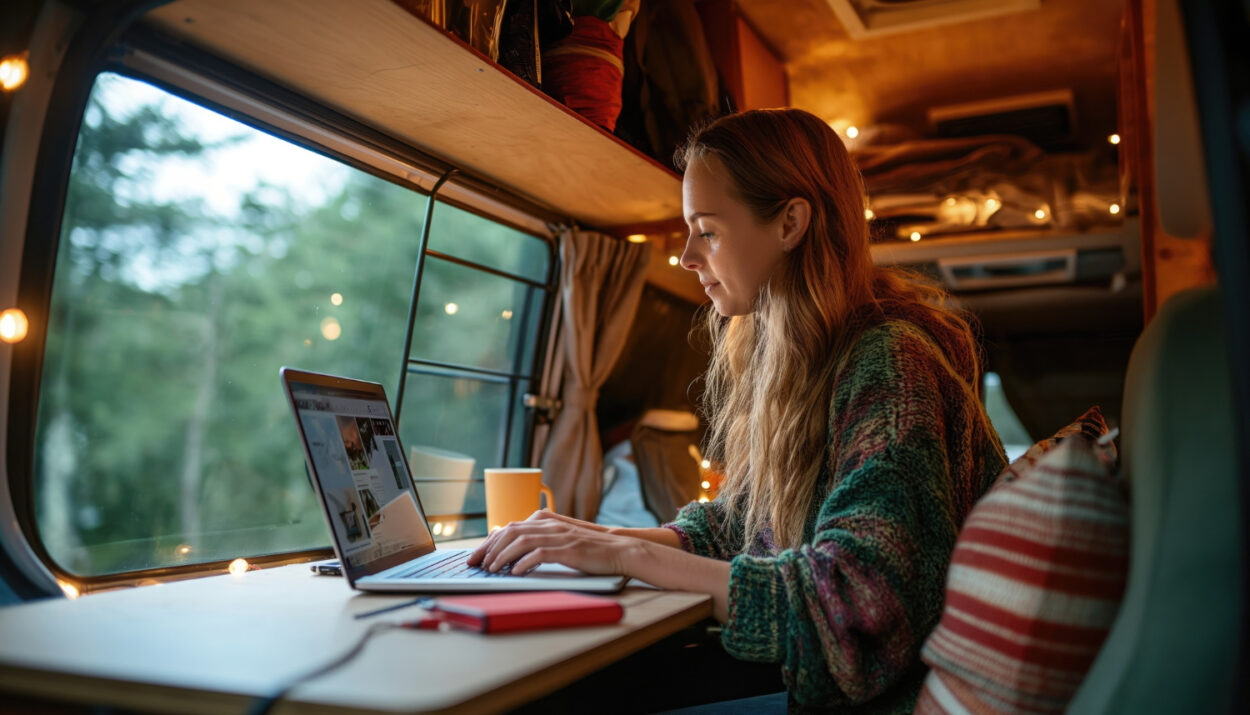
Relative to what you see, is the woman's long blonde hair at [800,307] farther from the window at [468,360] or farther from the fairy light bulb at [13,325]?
the fairy light bulb at [13,325]

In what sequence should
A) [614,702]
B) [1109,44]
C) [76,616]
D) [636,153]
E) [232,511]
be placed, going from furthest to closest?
1. [232,511]
2. [1109,44]
3. [636,153]
4. [614,702]
5. [76,616]

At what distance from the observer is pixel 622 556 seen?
1153 millimetres

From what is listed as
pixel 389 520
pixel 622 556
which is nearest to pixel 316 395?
pixel 389 520

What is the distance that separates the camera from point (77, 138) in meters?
1.29

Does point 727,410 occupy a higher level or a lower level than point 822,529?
higher

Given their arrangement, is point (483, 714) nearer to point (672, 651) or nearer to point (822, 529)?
point (822, 529)

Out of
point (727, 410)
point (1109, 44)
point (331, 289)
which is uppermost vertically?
point (1109, 44)

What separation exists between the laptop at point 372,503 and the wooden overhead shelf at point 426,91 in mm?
535

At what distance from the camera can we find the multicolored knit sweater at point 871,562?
105cm

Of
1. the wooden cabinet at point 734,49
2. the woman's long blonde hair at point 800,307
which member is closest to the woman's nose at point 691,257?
the woman's long blonde hair at point 800,307

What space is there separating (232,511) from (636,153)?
30.4 feet

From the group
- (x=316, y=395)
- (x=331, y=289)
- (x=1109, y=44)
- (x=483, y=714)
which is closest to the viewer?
(x=483, y=714)

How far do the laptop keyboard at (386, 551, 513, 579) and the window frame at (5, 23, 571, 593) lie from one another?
19.4 inches

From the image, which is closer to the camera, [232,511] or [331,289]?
[331,289]
